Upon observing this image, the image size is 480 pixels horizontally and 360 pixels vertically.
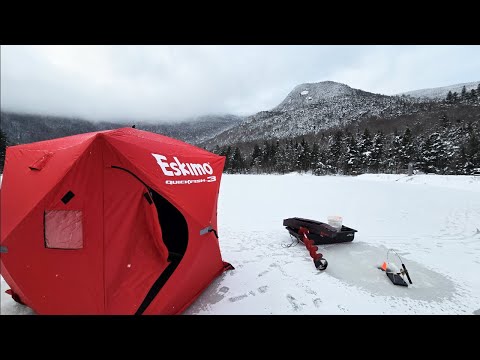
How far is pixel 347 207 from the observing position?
427 inches

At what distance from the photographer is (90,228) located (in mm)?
2436

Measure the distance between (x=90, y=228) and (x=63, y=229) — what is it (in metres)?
0.27

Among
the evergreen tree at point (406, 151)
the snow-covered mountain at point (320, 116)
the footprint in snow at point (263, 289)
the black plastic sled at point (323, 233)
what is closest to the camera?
the footprint in snow at point (263, 289)

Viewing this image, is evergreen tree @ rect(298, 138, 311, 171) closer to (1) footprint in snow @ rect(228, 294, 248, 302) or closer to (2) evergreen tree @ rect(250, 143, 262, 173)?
(2) evergreen tree @ rect(250, 143, 262, 173)

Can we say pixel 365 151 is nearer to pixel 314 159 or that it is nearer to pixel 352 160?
pixel 352 160

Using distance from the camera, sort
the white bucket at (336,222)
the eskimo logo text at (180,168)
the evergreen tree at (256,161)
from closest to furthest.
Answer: the eskimo logo text at (180,168), the white bucket at (336,222), the evergreen tree at (256,161)

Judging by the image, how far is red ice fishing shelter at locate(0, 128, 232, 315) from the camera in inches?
93.7

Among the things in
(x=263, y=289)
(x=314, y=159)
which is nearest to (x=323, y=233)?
(x=263, y=289)

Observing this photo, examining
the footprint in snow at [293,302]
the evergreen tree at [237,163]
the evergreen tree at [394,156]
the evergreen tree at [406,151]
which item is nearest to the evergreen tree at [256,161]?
the evergreen tree at [237,163]

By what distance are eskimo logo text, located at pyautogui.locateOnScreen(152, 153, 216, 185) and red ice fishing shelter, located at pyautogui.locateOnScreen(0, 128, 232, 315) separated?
0.09 metres

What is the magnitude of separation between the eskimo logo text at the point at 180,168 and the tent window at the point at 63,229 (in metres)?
1.04

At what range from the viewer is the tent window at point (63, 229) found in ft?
7.87

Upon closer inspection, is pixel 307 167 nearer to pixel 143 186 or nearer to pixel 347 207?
pixel 347 207

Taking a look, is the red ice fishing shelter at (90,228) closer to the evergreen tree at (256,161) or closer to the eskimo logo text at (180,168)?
the eskimo logo text at (180,168)
